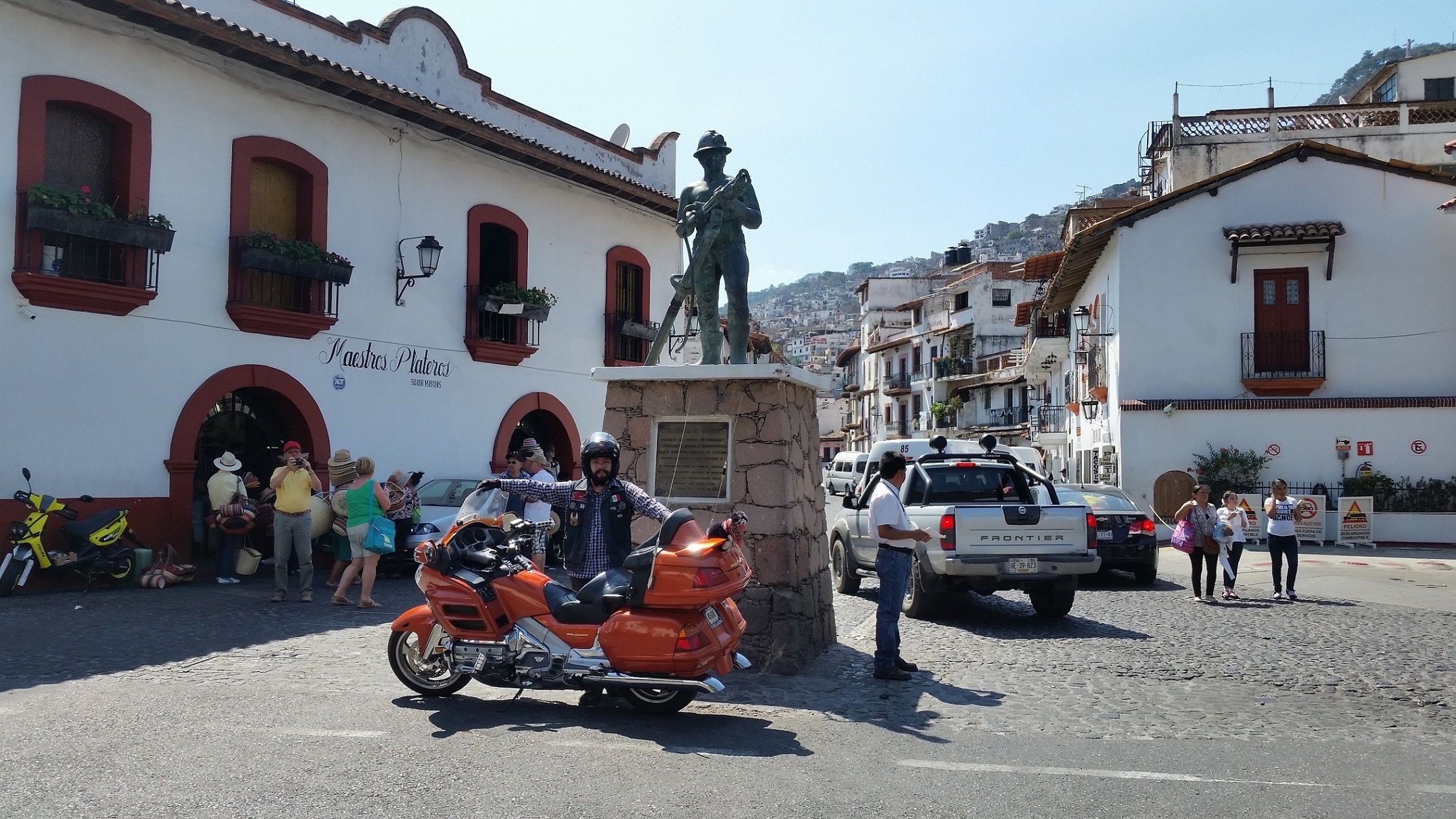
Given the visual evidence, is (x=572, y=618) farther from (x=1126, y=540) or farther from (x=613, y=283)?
(x=613, y=283)

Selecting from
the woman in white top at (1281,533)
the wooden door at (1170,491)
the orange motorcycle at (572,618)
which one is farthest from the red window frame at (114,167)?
the wooden door at (1170,491)

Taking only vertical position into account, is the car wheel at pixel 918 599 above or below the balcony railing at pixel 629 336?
below

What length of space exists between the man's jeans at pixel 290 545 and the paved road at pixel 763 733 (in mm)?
1383

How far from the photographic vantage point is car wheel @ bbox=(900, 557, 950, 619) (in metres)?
10.9

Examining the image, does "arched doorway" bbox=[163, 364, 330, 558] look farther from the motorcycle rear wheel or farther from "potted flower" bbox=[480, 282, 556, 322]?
the motorcycle rear wheel

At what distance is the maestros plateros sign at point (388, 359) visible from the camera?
15531mm

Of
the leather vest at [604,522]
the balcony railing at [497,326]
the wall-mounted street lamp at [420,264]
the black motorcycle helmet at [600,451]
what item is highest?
the wall-mounted street lamp at [420,264]

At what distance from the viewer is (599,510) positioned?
6.75m

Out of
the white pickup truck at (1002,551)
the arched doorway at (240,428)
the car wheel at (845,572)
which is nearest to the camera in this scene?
the white pickup truck at (1002,551)

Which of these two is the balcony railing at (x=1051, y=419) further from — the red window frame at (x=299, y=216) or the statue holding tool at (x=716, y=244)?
the statue holding tool at (x=716, y=244)

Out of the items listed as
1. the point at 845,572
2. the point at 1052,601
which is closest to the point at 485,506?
the point at 1052,601

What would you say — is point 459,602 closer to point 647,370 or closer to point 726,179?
point 647,370

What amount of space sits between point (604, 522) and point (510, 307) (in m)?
12.0

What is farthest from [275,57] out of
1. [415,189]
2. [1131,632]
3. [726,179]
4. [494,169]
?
[1131,632]
